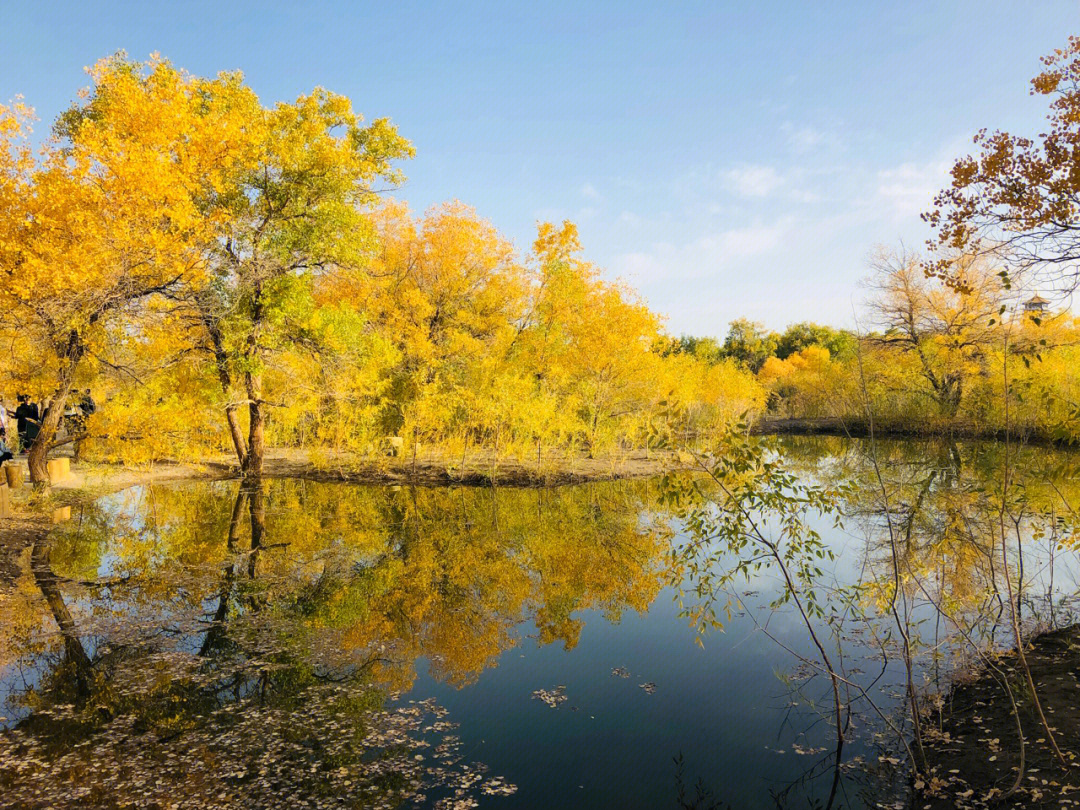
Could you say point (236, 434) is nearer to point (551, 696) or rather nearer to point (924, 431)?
point (551, 696)

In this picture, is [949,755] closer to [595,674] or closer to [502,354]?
[595,674]

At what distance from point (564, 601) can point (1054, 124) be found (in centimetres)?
1041

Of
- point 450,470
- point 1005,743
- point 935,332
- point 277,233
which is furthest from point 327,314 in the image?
point 935,332

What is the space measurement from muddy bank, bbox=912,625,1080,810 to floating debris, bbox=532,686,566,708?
10.3 feet

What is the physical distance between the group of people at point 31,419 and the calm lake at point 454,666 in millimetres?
4399

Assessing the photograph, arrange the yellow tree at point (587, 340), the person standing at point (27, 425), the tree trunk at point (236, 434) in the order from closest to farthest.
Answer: the tree trunk at point (236, 434)
the person standing at point (27, 425)
the yellow tree at point (587, 340)

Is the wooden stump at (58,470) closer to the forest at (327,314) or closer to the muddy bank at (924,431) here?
the forest at (327,314)

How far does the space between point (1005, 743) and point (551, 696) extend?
3830mm

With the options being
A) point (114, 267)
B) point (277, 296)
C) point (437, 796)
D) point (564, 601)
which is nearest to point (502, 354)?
point (277, 296)

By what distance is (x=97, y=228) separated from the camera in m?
12.5

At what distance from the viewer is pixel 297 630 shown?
7.86 m

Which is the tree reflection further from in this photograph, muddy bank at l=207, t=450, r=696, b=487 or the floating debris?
muddy bank at l=207, t=450, r=696, b=487

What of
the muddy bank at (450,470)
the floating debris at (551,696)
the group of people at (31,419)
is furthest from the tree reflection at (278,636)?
the muddy bank at (450,470)

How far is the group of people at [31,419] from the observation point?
15.9 meters
